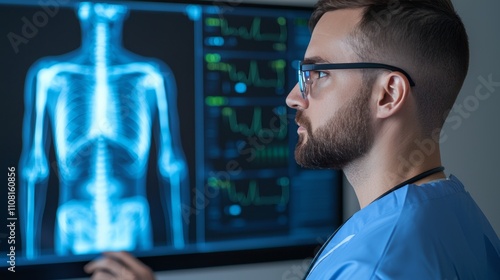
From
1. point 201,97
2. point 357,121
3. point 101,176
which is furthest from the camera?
point 201,97

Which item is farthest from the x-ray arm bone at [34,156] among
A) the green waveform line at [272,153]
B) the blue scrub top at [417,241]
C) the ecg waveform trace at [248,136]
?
the blue scrub top at [417,241]

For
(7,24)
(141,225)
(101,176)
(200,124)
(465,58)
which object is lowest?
(141,225)

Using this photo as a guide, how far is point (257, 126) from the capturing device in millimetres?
1879

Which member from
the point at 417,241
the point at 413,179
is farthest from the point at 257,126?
the point at 417,241

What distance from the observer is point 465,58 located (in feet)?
Answer: 3.80

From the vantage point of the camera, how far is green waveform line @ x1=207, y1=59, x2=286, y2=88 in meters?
1.83

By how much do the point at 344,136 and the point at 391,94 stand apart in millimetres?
110

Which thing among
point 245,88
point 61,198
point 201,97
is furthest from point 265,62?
point 61,198

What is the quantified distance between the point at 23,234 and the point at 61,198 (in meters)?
0.13

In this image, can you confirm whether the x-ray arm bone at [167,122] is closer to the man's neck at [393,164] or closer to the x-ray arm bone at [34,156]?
the x-ray arm bone at [34,156]

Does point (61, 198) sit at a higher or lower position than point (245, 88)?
lower

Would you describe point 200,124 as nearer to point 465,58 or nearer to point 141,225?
point 141,225

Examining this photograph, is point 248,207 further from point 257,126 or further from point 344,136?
point 344,136

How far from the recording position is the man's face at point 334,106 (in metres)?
1.12
